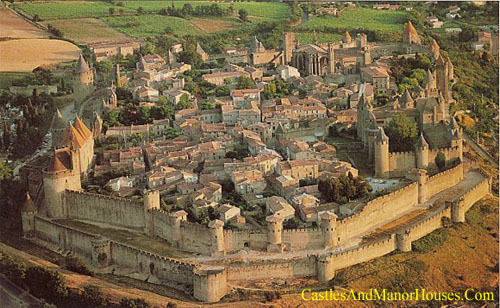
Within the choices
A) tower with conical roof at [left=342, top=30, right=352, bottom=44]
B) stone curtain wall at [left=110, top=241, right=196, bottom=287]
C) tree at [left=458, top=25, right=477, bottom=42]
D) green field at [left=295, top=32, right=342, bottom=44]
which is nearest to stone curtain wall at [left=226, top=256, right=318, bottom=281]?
stone curtain wall at [left=110, top=241, right=196, bottom=287]

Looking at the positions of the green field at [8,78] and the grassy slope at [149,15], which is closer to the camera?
the green field at [8,78]

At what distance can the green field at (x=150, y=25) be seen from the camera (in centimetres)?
4200

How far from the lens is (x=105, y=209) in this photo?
23.9m

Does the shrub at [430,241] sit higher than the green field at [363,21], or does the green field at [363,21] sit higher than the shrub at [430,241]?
the green field at [363,21]

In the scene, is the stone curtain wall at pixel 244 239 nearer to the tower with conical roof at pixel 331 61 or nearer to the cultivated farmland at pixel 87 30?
the tower with conical roof at pixel 331 61

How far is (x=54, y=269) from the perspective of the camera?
72.4ft

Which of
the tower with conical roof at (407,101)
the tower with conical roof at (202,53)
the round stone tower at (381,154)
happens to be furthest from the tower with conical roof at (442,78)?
the tower with conical roof at (202,53)

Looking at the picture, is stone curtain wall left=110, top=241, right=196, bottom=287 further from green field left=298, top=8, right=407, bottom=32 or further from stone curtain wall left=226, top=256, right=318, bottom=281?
green field left=298, top=8, right=407, bottom=32

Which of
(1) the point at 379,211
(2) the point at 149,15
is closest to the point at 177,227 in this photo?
(1) the point at 379,211

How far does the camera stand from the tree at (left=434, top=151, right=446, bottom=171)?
26.3m

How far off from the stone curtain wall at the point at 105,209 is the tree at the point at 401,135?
24.9 feet

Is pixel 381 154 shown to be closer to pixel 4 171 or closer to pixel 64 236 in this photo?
pixel 64 236

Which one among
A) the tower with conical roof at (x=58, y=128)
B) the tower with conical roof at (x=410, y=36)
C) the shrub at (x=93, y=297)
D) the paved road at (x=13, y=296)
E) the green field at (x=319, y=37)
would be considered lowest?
the paved road at (x=13, y=296)

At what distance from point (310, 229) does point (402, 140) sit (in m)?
5.99
